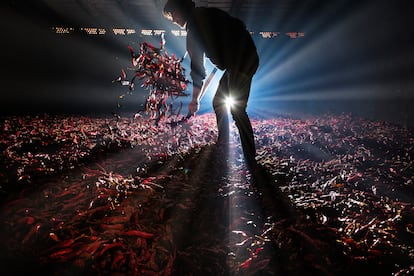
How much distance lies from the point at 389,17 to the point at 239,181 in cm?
894

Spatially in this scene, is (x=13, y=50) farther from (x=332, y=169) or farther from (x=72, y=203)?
(x=332, y=169)

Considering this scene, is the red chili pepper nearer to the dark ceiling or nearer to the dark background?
the dark ceiling

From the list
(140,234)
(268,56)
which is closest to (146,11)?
(268,56)

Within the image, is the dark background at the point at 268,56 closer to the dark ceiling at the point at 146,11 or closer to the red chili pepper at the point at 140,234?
the dark ceiling at the point at 146,11

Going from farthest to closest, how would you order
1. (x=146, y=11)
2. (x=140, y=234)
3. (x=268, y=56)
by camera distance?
1. (x=268, y=56)
2. (x=146, y=11)
3. (x=140, y=234)

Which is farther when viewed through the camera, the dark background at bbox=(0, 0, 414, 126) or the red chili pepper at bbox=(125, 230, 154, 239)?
the dark background at bbox=(0, 0, 414, 126)

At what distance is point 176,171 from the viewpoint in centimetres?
362

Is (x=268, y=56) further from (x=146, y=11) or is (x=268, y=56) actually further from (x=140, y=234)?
(x=140, y=234)

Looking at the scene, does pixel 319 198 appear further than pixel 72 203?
Yes

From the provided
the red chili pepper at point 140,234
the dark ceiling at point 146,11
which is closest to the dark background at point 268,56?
the dark ceiling at point 146,11

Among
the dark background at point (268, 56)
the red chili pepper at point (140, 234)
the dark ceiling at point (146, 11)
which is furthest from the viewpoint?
the dark ceiling at point (146, 11)

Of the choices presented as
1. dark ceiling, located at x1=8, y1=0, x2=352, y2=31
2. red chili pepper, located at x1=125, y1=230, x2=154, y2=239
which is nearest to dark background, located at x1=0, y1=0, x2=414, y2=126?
dark ceiling, located at x1=8, y1=0, x2=352, y2=31

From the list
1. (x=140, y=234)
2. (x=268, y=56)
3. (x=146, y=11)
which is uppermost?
(x=146, y=11)

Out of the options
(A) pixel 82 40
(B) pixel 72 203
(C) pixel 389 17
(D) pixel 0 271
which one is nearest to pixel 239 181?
(B) pixel 72 203
